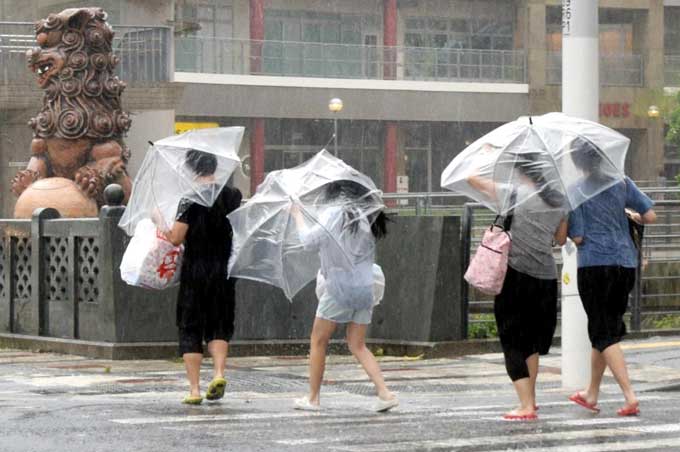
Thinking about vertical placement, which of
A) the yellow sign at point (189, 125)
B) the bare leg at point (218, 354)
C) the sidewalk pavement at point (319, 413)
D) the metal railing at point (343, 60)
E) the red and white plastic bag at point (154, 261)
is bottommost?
the sidewalk pavement at point (319, 413)

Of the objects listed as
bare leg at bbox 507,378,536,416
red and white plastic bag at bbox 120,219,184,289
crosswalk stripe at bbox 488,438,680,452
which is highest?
red and white plastic bag at bbox 120,219,184,289

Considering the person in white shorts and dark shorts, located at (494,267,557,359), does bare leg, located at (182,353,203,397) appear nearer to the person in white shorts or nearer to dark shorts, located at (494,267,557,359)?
the person in white shorts

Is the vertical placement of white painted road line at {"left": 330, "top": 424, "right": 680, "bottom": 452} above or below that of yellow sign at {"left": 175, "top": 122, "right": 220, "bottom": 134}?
below

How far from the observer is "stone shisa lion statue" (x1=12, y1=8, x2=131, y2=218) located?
63.0 feet

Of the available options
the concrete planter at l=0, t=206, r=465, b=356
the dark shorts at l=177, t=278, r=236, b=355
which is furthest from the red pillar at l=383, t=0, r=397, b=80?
the dark shorts at l=177, t=278, r=236, b=355

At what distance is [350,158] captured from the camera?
54438 millimetres

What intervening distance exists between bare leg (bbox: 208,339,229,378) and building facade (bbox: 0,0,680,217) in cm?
3591

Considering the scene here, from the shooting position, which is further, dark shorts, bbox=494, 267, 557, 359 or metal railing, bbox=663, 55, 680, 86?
→ metal railing, bbox=663, 55, 680, 86

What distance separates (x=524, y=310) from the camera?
1042 cm

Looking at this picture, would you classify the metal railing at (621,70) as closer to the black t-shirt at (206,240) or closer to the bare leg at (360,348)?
the black t-shirt at (206,240)

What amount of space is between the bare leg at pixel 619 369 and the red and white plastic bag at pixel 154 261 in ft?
10.3

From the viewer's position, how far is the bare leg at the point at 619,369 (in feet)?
34.4

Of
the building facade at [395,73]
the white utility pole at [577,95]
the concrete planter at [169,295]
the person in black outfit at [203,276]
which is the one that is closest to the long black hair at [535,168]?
the white utility pole at [577,95]

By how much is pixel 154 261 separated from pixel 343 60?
41183 millimetres
